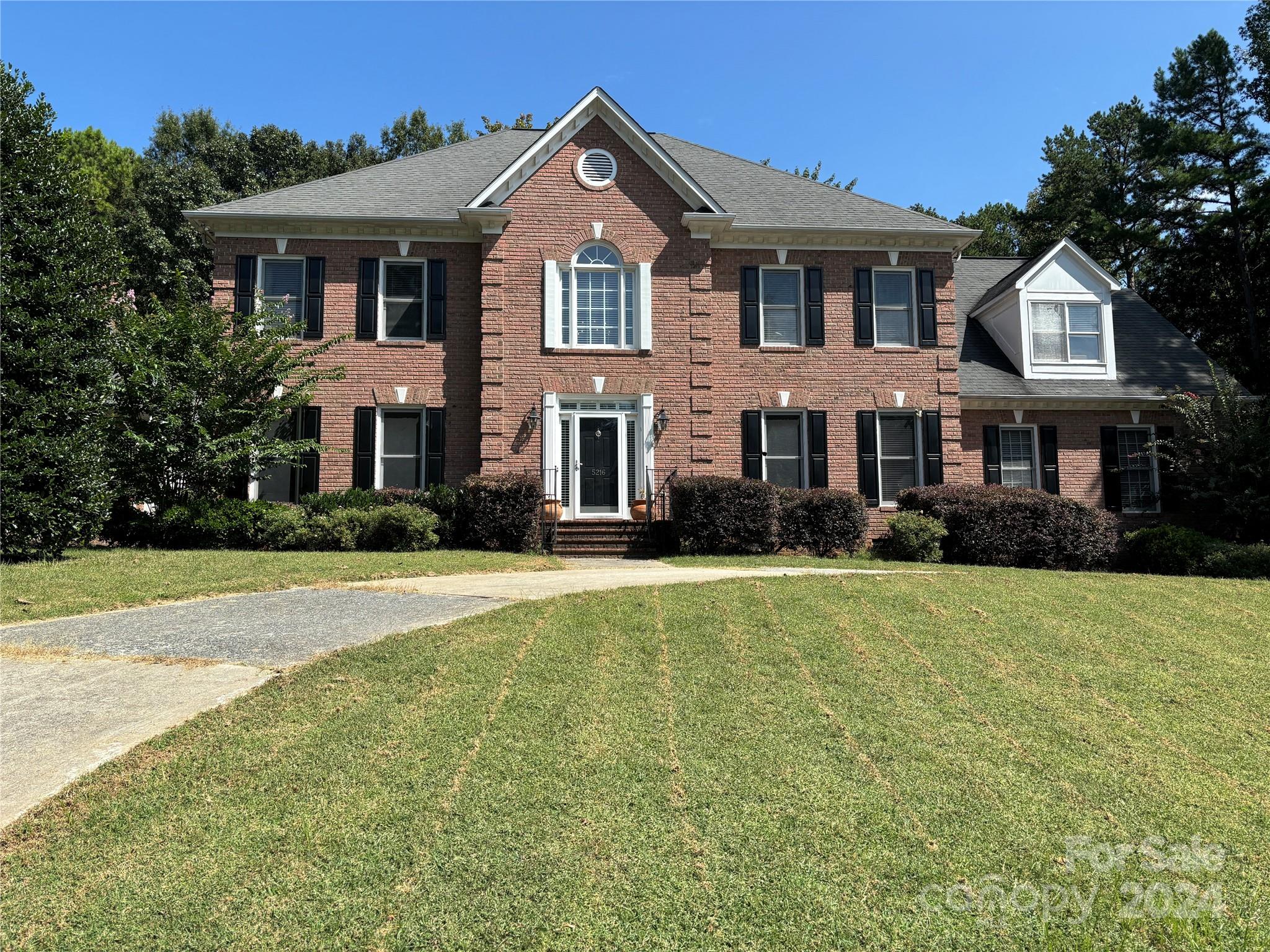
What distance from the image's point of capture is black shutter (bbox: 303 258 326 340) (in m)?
16.2

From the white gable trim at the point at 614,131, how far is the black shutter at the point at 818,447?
15.9ft

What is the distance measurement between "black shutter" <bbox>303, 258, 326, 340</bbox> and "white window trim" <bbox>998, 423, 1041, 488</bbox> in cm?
1513

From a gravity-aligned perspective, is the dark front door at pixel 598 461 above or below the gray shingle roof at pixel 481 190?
below

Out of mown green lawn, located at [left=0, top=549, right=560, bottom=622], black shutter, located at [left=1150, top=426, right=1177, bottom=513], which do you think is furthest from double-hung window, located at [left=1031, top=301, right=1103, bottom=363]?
mown green lawn, located at [left=0, top=549, right=560, bottom=622]

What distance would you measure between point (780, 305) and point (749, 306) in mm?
739

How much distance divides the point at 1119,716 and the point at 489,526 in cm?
1047

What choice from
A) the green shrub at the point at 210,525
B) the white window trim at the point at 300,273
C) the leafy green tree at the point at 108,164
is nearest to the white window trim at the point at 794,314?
the white window trim at the point at 300,273

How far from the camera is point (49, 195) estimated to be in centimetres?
1074

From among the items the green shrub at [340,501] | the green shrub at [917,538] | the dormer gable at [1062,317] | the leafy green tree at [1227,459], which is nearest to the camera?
the green shrub at [917,538]

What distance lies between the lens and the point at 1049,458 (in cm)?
1772

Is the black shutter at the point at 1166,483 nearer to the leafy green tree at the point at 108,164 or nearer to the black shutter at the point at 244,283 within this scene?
the black shutter at the point at 244,283

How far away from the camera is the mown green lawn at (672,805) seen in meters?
3.03

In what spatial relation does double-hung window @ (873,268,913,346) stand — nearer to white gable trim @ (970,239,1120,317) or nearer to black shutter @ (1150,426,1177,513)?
white gable trim @ (970,239,1120,317)

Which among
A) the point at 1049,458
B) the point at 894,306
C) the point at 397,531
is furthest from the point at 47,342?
the point at 1049,458
